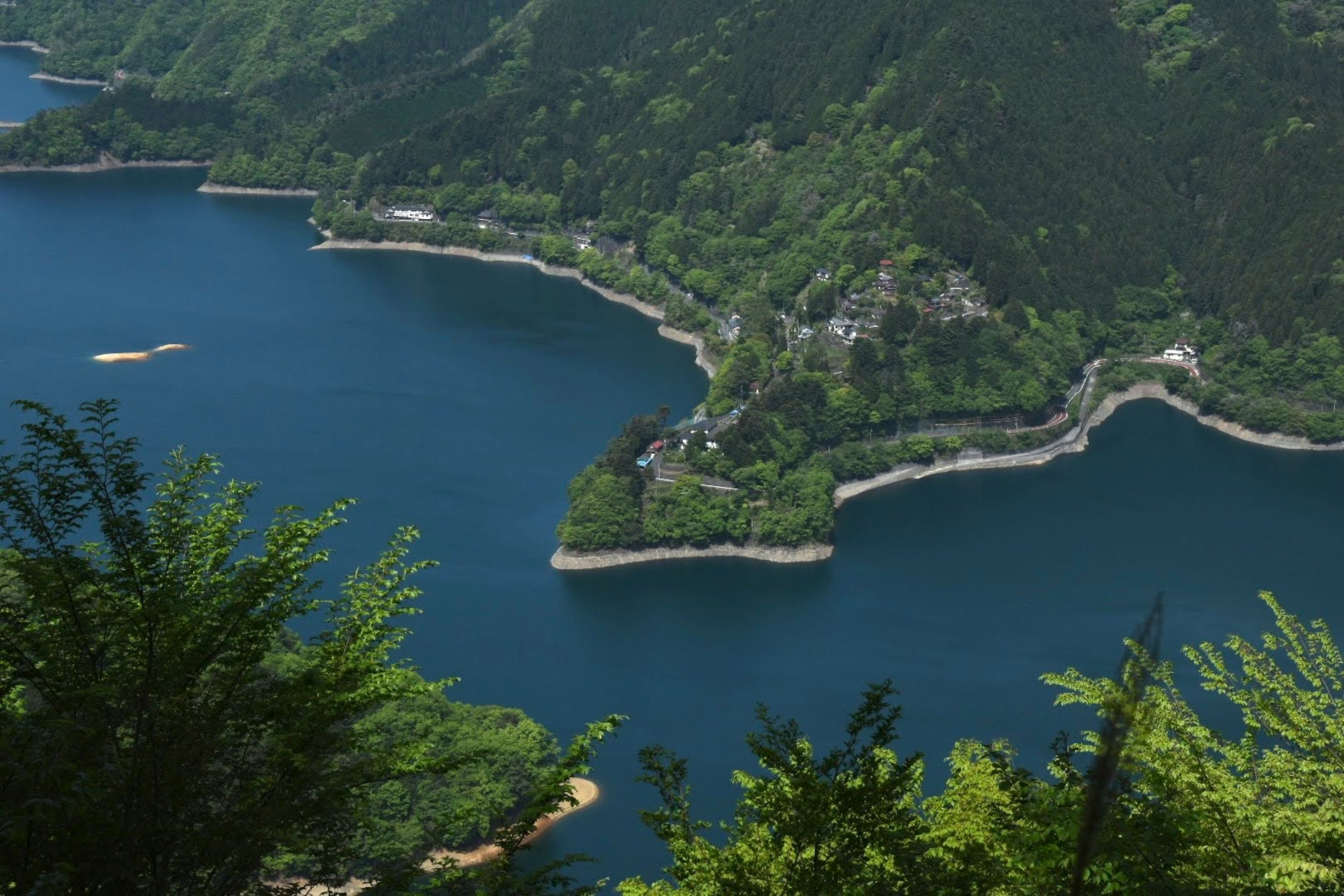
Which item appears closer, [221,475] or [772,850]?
[772,850]

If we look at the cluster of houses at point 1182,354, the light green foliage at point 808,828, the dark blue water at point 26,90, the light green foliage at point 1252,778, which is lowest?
the dark blue water at point 26,90

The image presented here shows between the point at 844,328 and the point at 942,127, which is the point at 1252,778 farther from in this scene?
the point at 942,127

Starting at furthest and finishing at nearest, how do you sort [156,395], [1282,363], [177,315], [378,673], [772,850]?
[177,315]
[1282,363]
[156,395]
[772,850]
[378,673]

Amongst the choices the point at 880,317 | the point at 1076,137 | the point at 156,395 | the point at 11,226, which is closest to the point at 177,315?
the point at 156,395

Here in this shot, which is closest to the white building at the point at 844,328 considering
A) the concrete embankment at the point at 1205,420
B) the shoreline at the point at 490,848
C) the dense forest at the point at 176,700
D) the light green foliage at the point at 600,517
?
the concrete embankment at the point at 1205,420

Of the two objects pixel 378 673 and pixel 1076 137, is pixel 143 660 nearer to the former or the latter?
pixel 378 673

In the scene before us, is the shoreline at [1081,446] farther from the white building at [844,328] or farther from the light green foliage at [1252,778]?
the light green foliage at [1252,778]
